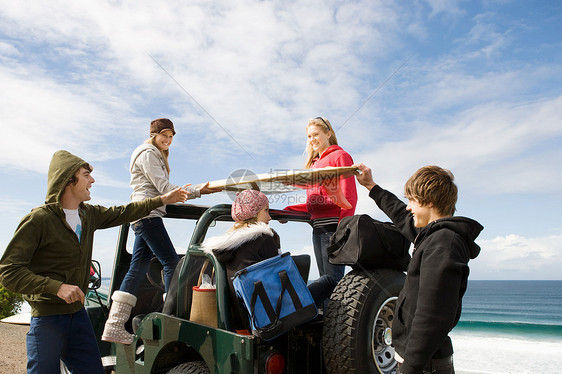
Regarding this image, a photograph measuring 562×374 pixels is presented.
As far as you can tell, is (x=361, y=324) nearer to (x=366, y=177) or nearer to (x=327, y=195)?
(x=366, y=177)

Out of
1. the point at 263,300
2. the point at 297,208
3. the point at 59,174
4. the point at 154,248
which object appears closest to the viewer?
the point at 263,300

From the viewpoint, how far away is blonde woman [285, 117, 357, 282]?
3561 mm

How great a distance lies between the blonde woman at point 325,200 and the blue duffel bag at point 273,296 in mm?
840

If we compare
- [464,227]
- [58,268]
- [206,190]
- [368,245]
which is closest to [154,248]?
[206,190]

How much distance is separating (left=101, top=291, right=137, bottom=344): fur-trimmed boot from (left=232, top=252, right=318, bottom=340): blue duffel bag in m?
1.49

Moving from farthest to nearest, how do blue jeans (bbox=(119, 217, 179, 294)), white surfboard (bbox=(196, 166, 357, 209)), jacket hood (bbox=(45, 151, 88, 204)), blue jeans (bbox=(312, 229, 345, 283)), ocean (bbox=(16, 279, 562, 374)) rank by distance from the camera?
ocean (bbox=(16, 279, 562, 374)) → blue jeans (bbox=(119, 217, 179, 294)) → blue jeans (bbox=(312, 229, 345, 283)) → white surfboard (bbox=(196, 166, 357, 209)) → jacket hood (bbox=(45, 151, 88, 204))

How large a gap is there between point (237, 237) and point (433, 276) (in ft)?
4.29

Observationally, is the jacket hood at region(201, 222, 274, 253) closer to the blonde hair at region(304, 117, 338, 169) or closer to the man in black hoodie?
the man in black hoodie

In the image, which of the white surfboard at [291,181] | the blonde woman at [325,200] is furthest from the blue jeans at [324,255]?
the white surfboard at [291,181]

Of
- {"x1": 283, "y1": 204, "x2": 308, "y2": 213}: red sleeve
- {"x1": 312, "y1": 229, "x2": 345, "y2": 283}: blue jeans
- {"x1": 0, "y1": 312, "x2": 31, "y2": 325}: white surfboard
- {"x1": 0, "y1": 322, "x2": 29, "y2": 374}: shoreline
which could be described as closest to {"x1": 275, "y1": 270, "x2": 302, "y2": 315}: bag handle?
{"x1": 312, "y1": 229, "x2": 345, "y2": 283}: blue jeans

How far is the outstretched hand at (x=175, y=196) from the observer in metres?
3.48

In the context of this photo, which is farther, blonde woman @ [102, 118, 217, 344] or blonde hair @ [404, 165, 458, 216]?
blonde woman @ [102, 118, 217, 344]

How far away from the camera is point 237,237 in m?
2.73

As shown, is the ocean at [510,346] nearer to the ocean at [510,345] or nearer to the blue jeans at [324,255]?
the ocean at [510,345]
